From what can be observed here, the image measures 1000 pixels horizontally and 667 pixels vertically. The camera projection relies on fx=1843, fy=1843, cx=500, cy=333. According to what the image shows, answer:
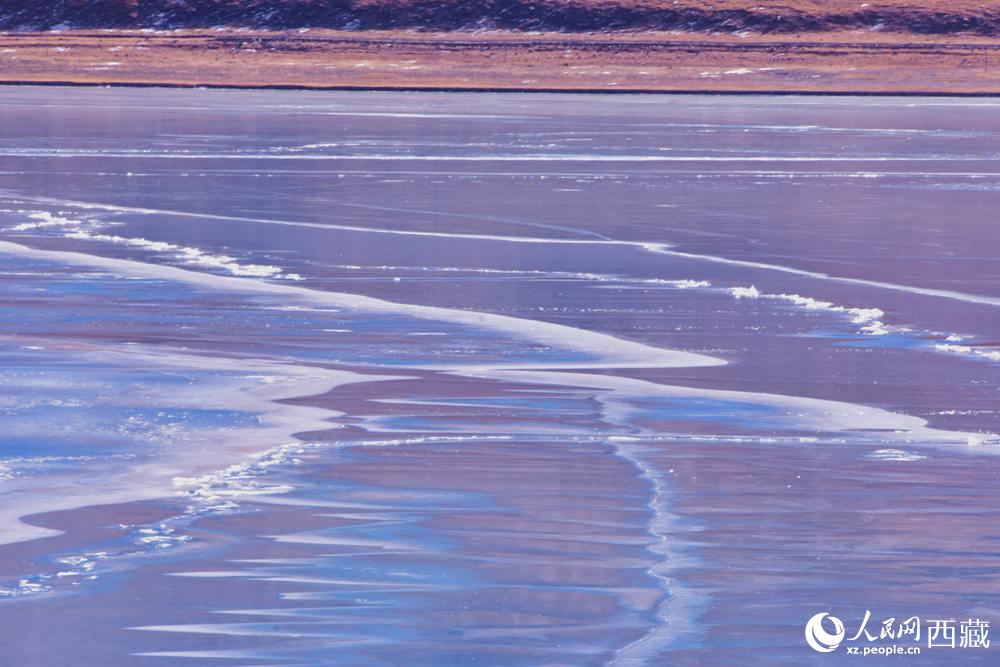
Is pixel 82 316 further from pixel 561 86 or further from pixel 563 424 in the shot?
pixel 561 86

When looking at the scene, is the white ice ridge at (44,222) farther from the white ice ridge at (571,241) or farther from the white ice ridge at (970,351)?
the white ice ridge at (970,351)

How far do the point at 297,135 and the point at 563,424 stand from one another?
1730cm

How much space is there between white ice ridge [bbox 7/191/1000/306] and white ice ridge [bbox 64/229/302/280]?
126 centimetres

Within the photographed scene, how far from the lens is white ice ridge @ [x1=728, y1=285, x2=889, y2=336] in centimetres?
805

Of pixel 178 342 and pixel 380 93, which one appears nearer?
pixel 178 342

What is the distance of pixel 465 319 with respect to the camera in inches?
325

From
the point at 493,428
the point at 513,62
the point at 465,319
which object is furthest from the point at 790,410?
the point at 513,62

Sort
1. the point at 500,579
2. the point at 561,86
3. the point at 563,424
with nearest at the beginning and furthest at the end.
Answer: the point at 500,579, the point at 563,424, the point at 561,86

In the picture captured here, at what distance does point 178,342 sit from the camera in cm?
759

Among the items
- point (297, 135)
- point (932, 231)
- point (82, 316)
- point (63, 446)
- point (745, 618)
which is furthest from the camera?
point (297, 135)

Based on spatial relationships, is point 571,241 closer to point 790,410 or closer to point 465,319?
point 465,319

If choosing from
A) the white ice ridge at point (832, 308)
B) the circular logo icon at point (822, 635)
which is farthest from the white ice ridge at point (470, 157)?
the circular logo icon at point (822, 635)

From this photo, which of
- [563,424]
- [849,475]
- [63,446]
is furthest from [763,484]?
[63,446]

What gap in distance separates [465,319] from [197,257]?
290cm
